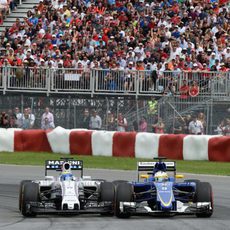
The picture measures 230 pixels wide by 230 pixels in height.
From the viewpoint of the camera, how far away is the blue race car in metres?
13.0

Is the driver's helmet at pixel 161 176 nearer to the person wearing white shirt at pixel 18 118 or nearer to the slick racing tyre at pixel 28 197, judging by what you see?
the slick racing tyre at pixel 28 197

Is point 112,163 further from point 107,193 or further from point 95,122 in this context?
point 107,193

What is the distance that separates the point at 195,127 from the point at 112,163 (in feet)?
8.89

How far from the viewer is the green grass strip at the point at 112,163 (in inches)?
870

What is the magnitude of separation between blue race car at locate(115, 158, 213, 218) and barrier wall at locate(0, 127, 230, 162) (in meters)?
9.67

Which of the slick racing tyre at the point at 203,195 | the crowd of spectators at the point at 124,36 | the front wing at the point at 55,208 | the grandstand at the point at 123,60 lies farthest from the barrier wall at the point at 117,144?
the front wing at the point at 55,208

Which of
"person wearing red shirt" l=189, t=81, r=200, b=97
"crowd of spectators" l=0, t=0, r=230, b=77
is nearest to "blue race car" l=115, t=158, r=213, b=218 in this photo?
"person wearing red shirt" l=189, t=81, r=200, b=97

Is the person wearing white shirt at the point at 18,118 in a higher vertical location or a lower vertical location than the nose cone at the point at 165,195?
higher

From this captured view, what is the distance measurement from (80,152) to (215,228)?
1389 cm

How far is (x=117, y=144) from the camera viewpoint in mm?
25078

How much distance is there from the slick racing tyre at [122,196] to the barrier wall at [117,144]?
10273mm

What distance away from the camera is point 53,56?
3047 cm

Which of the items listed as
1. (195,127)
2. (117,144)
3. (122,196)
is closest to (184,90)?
(195,127)

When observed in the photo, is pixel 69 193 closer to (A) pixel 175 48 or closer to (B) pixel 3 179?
(B) pixel 3 179
